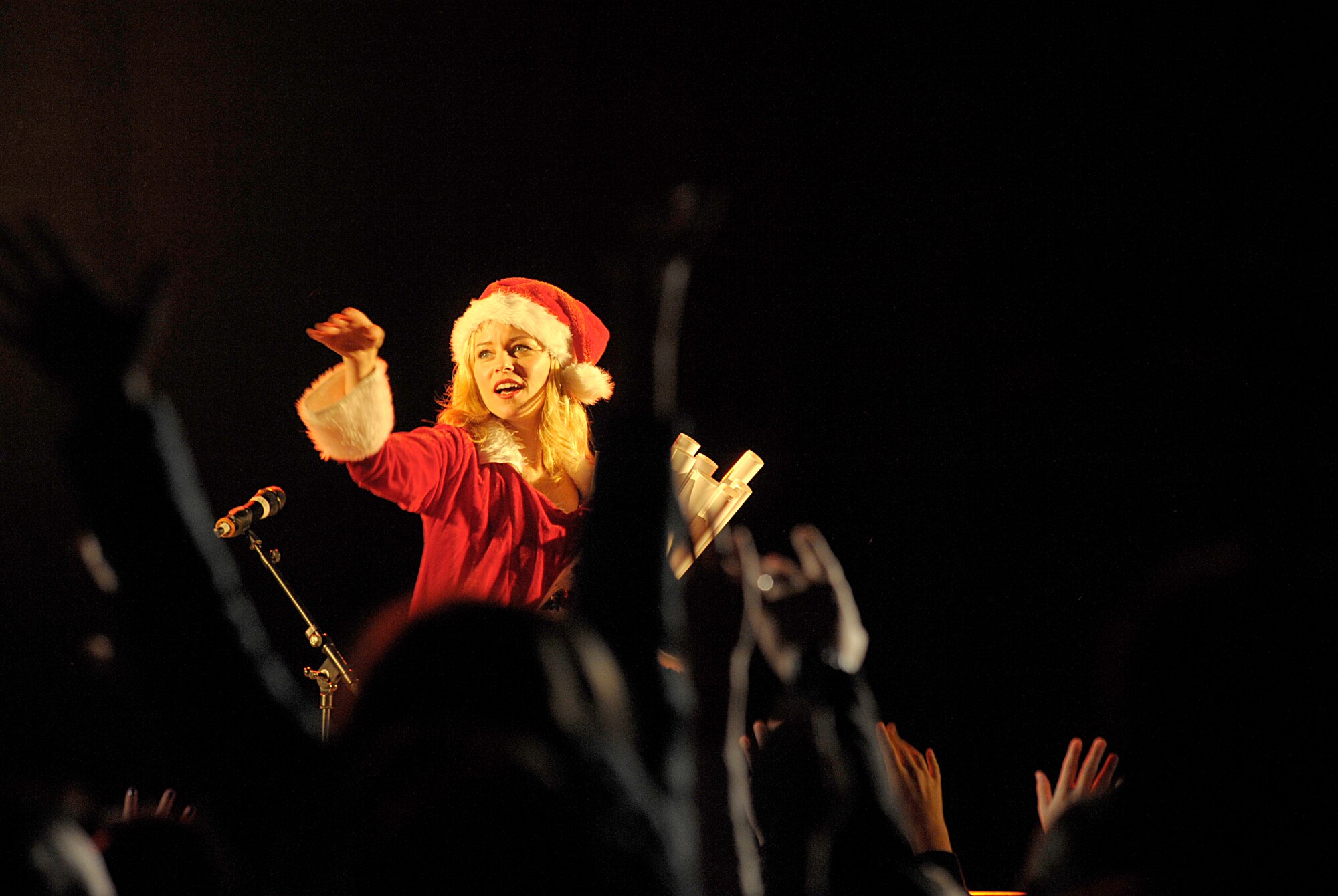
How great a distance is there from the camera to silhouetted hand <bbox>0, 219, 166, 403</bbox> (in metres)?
0.42

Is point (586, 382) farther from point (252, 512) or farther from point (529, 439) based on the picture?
point (252, 512)

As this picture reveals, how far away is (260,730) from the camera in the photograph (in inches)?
19.2

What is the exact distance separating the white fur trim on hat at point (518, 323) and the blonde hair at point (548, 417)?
0.10ft

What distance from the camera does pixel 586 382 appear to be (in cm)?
258

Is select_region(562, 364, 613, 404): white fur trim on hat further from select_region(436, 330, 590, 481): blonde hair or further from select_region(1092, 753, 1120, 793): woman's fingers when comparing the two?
select_region(1092, 753, 1120, 793): woman's fingers

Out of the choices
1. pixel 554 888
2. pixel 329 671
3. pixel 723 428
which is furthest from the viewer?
pixel 723 428

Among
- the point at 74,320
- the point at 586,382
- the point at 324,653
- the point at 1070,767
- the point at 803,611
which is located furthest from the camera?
the point at 586,382

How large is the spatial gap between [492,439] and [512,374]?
0.19 meters

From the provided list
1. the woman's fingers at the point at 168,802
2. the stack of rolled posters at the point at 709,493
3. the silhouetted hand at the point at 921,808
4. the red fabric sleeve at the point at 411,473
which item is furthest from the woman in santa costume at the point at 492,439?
the silhouetted hand at the point at 921,808

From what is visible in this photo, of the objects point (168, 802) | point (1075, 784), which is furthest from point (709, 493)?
point (168, 802)

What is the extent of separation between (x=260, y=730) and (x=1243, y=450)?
2675mm

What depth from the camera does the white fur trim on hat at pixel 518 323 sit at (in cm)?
258

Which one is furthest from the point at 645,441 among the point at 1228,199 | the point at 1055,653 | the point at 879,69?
the point at 1228,199

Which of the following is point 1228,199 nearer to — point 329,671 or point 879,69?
point 879,69
